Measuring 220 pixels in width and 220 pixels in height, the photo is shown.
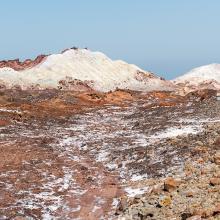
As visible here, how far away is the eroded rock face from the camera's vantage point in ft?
320

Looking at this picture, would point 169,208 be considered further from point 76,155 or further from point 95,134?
point 95,134

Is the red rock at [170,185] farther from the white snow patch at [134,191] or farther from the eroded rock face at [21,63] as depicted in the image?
the eroded rock face at [21,63]

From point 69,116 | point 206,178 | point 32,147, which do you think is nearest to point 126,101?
point 69,116

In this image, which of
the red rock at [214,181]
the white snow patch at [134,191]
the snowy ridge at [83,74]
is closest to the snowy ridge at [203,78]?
the snowy ridge at [83,74]

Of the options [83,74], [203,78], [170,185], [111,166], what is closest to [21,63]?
Result: [83,74]

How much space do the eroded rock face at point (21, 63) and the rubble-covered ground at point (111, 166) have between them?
5185cm

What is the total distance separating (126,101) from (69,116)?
2056cm

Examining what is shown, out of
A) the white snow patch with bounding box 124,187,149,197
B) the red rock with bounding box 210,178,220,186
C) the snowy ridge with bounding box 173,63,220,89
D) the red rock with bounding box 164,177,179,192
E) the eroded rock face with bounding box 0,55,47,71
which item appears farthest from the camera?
the snowy ridge with bounding box 173,63,220,89

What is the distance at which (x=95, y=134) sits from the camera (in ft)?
124

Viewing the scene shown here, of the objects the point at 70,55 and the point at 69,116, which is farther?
the point at 70,55

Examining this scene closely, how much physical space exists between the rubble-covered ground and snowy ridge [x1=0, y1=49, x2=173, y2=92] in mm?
37396

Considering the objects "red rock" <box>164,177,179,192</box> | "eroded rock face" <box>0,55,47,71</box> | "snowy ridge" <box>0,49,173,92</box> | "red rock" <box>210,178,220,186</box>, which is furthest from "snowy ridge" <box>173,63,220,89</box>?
"red rock" <box>210,178,220,186</box>

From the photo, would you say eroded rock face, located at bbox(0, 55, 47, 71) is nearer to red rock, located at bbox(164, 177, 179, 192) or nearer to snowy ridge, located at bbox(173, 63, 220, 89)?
snowy ridge, located at bbox(173, 63, 220, 89)

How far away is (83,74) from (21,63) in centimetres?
1699
